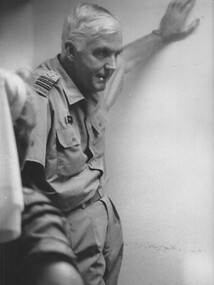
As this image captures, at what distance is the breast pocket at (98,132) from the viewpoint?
182 centimetres

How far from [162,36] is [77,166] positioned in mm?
492

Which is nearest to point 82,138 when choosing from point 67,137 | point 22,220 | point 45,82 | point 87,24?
point 67,137

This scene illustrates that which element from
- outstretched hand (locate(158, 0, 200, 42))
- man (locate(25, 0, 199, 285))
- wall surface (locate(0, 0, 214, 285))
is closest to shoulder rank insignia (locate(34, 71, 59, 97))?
man (locate(25, 0, 199, 285))

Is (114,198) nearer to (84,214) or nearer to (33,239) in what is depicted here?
(84,214)

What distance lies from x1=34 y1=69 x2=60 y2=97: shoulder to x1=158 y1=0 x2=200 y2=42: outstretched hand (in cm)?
40

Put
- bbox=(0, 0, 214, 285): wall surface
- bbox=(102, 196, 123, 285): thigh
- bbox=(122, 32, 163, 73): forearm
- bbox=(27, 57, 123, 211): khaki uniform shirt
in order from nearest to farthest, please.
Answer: bbox=(27, 57, 123, 211): khaki uniform shirt, bbox=(102, 196, 123, 285): thigh, bbox=(0, 0, 214, 285): wall surface, bbox=(122, 32, 163, 73): forearm

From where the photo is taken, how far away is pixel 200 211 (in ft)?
6.40

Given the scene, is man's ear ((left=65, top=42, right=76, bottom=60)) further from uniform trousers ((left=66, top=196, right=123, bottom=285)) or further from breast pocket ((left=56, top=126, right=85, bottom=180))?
uniform trousers ((left=66, top=196, right=123, bottom=285))

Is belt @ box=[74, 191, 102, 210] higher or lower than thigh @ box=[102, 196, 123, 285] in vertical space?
higher

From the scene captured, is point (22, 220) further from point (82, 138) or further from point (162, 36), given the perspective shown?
point (162, 36)

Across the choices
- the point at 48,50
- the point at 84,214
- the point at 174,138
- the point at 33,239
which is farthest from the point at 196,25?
the point at 33,239

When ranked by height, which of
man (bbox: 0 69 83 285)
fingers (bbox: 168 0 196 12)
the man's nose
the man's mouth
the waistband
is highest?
fingers (bbox: 168 0 196 12)

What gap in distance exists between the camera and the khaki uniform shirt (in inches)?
66.4

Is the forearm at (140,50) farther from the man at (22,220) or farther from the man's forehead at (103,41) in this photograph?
the man at (22,220)
